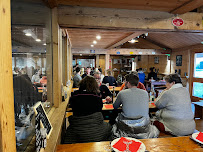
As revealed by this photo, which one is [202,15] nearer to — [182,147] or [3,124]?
[182,147]

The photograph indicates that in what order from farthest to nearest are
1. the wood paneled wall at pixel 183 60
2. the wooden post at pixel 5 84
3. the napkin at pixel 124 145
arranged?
the wood paneled wall at pixel 183 60 < the napkin at pixel 124 145 < the wooden post at pixel 5 84

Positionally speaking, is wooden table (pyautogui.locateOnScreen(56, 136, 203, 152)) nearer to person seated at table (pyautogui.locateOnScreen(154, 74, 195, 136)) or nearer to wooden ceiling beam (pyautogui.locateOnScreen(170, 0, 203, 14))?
person seated at table (pyautogui.locateOnScreen(154, 74, 195, 136))

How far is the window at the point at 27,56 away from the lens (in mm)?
1182

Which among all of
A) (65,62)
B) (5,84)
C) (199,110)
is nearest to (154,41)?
(199,110)

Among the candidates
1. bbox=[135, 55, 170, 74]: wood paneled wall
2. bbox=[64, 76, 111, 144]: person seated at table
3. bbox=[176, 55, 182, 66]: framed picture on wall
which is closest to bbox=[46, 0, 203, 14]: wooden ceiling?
bbox=[64, 76, 111, 144]: person seated at table

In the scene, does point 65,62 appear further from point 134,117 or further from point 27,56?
point 27,56

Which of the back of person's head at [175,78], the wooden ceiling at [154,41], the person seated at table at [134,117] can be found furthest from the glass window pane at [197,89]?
the person seated at table at [134,117]

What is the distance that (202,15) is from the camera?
307 centimetres

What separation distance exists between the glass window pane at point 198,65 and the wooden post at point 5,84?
28.8 feet

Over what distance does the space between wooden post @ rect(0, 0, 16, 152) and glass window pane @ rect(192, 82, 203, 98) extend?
28.1 feet

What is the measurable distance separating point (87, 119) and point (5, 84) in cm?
141

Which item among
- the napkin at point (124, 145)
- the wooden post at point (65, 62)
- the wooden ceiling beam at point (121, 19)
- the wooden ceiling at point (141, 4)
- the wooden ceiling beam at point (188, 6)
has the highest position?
the wooden ceiling at point (141, 4)

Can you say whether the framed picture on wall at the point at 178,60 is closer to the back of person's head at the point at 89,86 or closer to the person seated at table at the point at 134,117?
the person seated at table at the point at 134,117

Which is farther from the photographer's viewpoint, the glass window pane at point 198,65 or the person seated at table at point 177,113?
the glass window pane at point 198,65
